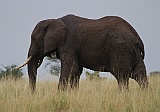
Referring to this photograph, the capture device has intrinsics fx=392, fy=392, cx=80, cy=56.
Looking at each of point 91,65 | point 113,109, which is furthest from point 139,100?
point 91,65

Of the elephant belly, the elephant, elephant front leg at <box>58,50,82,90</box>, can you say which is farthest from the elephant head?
the elephant belly

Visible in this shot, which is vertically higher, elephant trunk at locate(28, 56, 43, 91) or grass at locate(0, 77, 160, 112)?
elephant trunk at locate(28, 56, 43, 91)

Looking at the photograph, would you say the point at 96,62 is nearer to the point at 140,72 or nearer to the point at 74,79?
the point at 74,79

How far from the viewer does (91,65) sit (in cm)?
996

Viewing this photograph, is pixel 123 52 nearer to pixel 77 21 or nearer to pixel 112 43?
pixel 112 43

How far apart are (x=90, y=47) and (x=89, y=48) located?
4 cm

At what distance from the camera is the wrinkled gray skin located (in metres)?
9.38

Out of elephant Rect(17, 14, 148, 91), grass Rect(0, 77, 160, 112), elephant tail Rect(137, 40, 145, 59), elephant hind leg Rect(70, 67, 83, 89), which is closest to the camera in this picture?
grass Rect(0, 77, 160, 112)

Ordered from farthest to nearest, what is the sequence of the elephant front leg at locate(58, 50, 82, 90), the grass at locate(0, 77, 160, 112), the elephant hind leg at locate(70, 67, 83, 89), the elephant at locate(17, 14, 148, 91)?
the elephant hind leg at locate(70, 67, 83, 89), the elephant front leg at locate(58, 50, 82, 90), the elephant at locate(17, 14, 148, 91), the grass at locate(0, 77, 160, 112)

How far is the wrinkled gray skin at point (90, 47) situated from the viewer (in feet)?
30.8

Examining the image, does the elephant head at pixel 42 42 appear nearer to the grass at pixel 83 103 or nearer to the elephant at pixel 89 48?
the elephant at pixel 89 48

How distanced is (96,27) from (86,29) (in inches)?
10.5

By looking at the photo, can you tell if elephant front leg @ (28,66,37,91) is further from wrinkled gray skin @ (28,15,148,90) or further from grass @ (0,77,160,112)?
grass @ (0,77,160,112)

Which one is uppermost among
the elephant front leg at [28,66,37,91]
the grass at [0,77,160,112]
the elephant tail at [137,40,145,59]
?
the elephant tail at [137,40,145,59]
